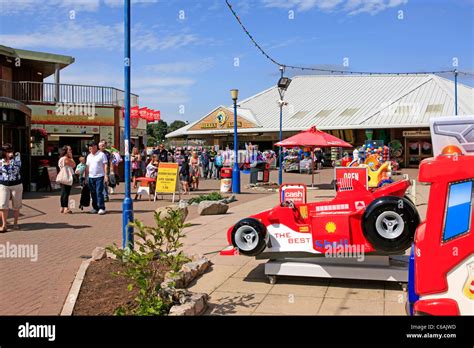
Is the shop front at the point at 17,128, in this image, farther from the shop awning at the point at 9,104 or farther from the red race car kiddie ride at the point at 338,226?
the red race car kiddie ride at the point at 338,226

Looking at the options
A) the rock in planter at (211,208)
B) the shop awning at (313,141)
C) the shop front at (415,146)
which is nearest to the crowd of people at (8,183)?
the rock in planter at (211,208)

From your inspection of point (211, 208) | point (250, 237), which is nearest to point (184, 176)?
point (211, 208)

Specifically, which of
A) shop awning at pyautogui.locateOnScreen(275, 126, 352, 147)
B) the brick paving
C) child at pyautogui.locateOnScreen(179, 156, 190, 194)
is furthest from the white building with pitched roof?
the brick paving

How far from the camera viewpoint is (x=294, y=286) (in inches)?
222

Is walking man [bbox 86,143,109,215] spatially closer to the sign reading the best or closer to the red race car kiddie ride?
the sign reading the best

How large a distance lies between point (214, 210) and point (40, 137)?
1280 centimetres

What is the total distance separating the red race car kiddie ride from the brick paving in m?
0.45

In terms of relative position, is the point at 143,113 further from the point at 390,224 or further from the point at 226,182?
the point at 390,224

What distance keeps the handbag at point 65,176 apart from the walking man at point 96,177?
1.39 feet

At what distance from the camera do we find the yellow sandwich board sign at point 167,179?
1429 centimetres

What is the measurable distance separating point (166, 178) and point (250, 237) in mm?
9040

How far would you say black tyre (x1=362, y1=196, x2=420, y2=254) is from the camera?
4926mm
